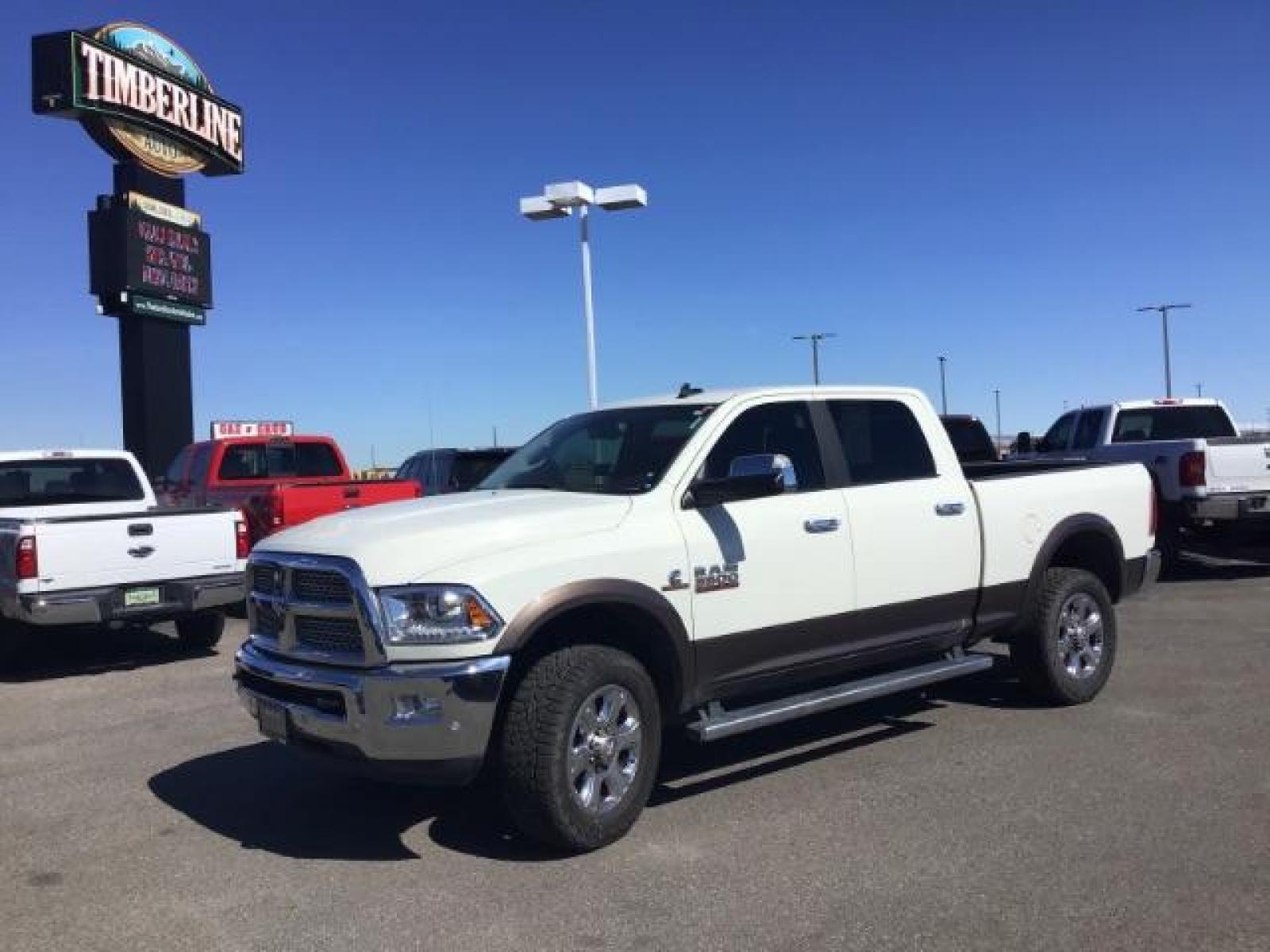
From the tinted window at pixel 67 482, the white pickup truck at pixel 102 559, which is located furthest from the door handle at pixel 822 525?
the tinted window at pixel 67 482

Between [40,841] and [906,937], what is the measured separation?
3.85 m

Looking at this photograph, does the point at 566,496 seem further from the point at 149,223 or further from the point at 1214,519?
the point at 149,223

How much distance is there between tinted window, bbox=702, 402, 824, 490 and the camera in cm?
557

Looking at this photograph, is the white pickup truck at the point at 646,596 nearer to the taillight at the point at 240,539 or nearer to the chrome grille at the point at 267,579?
the chrome grille at the point at 267,579

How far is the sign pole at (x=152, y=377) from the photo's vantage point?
23.0 m

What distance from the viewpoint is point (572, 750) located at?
4605 millimetres

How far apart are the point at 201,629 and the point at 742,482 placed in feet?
22.9

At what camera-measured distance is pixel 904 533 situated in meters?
6.03

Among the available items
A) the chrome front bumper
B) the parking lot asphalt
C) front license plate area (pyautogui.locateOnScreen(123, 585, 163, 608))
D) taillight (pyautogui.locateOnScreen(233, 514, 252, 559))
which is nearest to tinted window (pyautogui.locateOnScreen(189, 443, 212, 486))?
taillight (pyautogui.locateOnScreen(233, 514, 252, 559))

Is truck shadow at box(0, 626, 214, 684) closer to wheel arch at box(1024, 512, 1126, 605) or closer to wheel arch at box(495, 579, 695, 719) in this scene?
wheel arch at box(495, 579, 695, 719)

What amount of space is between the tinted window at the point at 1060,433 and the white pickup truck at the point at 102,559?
11.2 meters

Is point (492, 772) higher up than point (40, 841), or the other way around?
point (492, 772)

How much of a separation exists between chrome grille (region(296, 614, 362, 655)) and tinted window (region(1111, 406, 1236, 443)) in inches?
512

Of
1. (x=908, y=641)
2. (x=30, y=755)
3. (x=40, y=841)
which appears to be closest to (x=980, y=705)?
(x=908, y=641)
